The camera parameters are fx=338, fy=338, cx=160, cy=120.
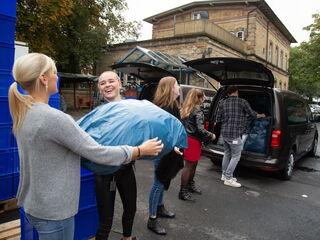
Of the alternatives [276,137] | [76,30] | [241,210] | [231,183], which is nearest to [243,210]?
[241,210]

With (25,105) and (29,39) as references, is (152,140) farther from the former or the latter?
(29,39)

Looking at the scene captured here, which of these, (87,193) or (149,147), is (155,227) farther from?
(149,147)

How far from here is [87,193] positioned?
2863mm

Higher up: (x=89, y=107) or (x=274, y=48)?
(x=274, y=48)

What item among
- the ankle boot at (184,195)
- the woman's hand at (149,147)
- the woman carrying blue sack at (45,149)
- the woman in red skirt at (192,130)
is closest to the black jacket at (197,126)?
the woman in red skirt at (192,130)

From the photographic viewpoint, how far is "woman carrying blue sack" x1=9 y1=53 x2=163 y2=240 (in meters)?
1.77

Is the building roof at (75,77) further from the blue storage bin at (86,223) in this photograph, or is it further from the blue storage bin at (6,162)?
the blue storage bin at (86,223)

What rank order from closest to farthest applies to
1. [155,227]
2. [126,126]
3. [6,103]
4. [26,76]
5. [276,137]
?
[26,76]
[126,126]
[6,103]
[155,227]
[276,137]

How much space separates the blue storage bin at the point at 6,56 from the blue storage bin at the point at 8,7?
34 centimetres

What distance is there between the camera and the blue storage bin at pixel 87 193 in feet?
→ 9.15

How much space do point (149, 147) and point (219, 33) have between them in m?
22.3

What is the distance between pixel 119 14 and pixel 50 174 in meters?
25.8

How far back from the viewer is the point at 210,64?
6.61 m

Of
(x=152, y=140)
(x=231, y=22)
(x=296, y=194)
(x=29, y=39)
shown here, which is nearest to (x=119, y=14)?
(x=231, y=22)
